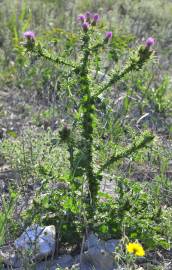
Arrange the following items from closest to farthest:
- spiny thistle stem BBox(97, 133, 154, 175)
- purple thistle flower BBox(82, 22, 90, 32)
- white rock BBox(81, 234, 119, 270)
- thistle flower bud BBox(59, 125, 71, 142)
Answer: thistle flower bud BBox(59, 125, 71, 142)
white rock BBox(81, 234, 119, 270)
spiny thistle stem BBox(97, 133, 154, 175)
purple thistle flower BBox(82, 22, 90, 32)

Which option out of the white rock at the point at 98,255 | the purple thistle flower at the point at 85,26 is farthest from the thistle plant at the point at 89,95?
the white rock at the point at 98,255

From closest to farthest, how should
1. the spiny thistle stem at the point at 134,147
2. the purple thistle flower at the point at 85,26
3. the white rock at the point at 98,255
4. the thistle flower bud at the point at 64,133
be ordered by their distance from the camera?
the thistle flower bud at the point at 64,133 → the white rock at the point at 98,255 → the spiny thistle stem at the point at 134,147 → the purple thistle flower at the point at 85,26

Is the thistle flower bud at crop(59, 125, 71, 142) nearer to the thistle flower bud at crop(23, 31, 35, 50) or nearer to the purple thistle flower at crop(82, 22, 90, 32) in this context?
the thistle flower bud at crop(23, 31, 35, 50)

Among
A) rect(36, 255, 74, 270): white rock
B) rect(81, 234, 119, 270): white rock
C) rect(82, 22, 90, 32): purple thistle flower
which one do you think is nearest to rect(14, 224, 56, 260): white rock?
rect(36, 255, 74, 270): white rock

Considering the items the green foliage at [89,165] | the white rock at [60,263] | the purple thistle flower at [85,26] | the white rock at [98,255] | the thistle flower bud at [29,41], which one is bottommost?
the white rock at [60,263]

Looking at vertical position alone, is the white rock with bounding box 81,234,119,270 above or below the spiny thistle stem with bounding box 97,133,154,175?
below

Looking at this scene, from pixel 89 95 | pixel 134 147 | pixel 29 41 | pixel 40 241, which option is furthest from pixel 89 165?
pixel 29 41

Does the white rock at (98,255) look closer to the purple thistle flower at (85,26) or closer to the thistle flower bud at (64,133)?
the thistle flower bud at (64,133)

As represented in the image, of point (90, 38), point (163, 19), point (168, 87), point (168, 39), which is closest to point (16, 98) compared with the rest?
point (168, 87)

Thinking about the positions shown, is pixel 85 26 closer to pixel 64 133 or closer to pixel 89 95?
pixel 89 95

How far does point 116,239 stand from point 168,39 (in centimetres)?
531

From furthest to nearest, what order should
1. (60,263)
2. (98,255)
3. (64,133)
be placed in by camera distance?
(60,263) → (98,255) → (64,133)

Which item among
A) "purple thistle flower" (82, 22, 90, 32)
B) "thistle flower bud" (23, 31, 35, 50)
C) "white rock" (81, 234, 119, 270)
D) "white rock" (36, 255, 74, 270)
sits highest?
"purple thistle flower" (82, 22, 90, 32)

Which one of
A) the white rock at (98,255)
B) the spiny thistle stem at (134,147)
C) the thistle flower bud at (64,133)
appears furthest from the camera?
the spiny thistle stem at (134,147)
